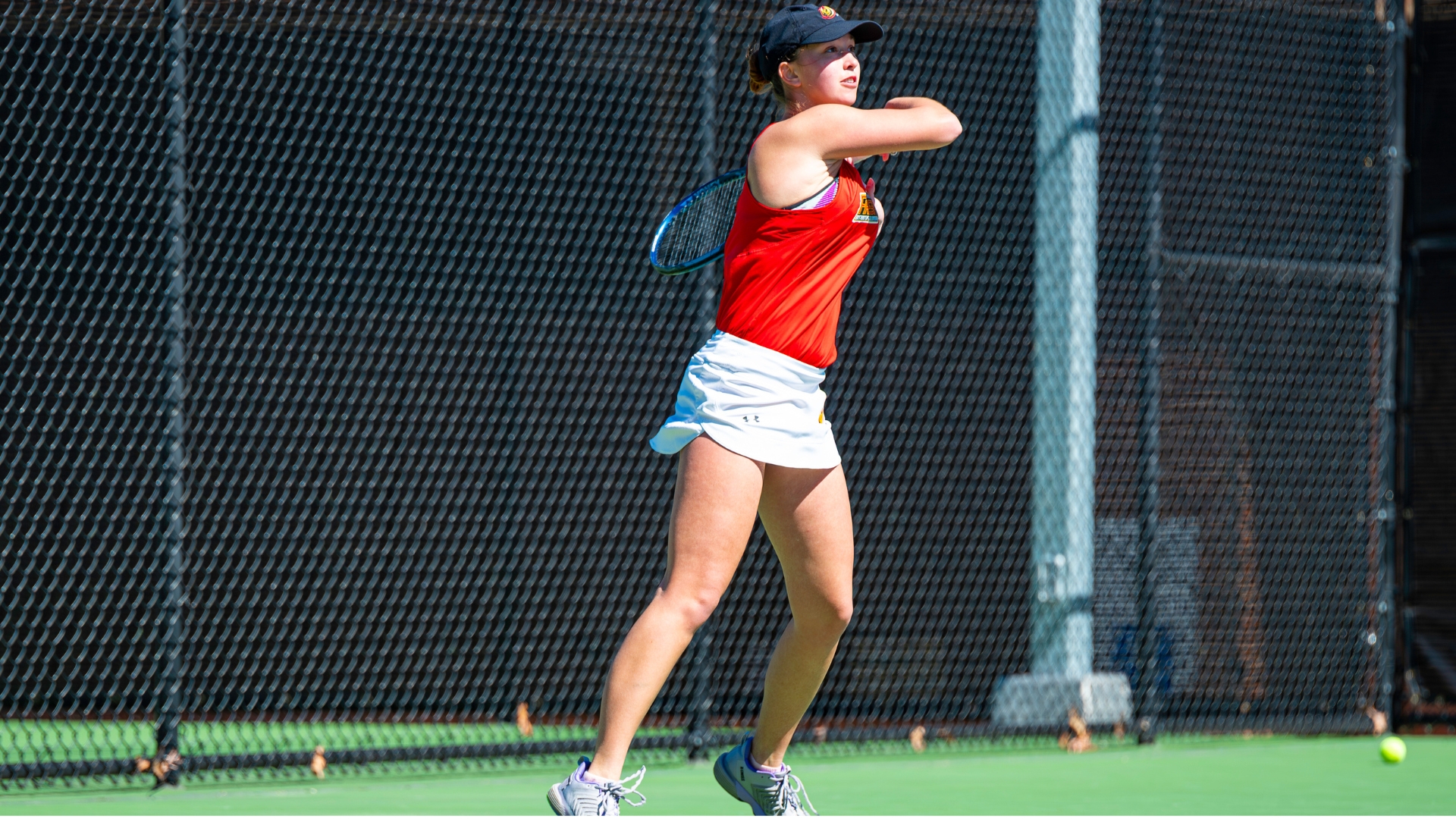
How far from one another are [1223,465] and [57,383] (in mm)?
5007

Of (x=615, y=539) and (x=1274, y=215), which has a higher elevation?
(x=1274, y=215)

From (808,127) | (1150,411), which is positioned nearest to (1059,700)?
(1150,411)

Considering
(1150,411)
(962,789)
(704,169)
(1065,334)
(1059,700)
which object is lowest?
(1059,700)

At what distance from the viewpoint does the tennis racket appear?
368 centimetres

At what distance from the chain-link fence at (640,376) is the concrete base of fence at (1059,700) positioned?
11 centimetres

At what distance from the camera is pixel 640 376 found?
6816 millimetres

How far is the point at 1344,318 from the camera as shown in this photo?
278 inches

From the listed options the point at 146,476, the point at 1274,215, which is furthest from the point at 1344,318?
the point at 146,476

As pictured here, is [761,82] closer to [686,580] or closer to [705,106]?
[686,580]

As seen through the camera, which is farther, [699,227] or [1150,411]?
[1150,411]

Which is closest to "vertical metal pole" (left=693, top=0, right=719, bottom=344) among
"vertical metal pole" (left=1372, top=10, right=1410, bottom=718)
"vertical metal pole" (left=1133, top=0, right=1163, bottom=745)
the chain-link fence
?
the chain-link fence

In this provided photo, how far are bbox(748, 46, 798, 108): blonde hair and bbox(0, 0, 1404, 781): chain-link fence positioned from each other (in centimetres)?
300

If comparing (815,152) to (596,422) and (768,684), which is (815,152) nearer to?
(768,684)

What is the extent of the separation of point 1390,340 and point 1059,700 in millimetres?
2184
